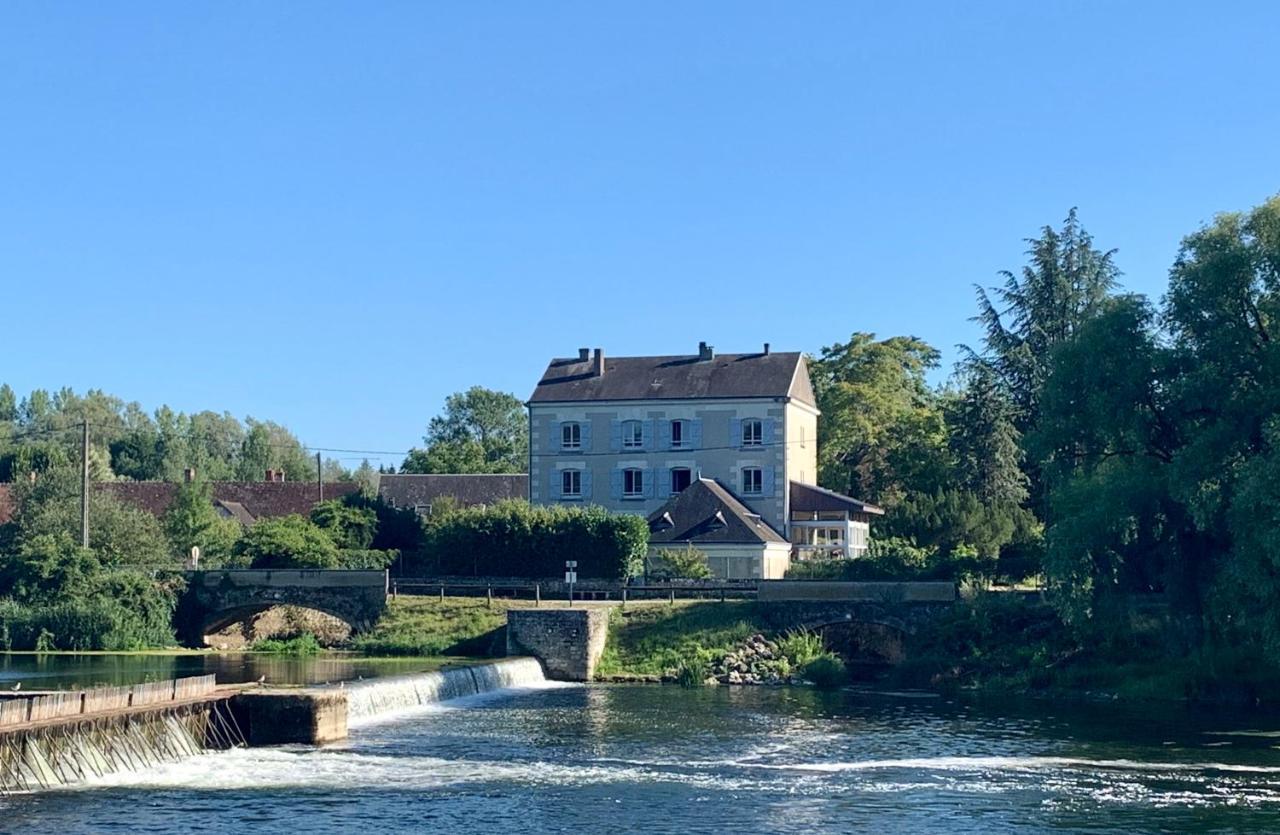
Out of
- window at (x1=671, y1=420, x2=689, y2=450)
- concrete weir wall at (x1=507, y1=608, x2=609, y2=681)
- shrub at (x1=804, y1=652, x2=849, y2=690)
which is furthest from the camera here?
window at (x1=671, y1=420, x2=689, y2=450)

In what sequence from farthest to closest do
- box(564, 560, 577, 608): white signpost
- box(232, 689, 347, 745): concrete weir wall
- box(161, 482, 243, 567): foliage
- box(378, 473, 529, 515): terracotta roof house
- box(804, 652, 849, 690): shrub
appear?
box(378, 473, 529, 515): terracotta roof house < box(161, 482, 243, 567): foliage < box(564, 560, 577, 608): white signpost < box(804, 652, 849, 690): shrub < box(232, 689, 347, 745): concrete weir wall

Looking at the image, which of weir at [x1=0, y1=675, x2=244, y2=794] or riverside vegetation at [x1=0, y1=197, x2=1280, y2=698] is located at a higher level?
riverside vegetation at [x1=0, y1=197, x2=1280, y2=698]

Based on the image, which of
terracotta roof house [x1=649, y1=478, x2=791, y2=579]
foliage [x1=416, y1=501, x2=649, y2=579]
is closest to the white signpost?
foliage [x1=416, y1=501, x2=649, y2=579]

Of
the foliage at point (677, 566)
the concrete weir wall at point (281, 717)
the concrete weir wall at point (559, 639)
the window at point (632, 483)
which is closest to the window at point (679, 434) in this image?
the window at point (632, 483)

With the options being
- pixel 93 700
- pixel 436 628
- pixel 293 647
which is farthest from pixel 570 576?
pixel 93 700

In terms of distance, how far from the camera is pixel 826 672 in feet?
163

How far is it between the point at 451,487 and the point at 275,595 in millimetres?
39840

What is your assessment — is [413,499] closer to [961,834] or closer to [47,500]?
[47,500]

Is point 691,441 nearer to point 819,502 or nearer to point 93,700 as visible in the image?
point 819,502

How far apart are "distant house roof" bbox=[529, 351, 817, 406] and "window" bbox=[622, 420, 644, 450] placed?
1.13m

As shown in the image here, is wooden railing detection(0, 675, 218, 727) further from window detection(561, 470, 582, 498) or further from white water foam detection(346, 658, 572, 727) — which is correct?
window detection(561, 470, 582, 498)

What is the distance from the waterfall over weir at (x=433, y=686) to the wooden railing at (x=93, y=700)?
4.61m

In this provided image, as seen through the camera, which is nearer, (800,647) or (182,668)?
(182,668)

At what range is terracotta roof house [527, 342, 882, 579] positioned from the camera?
7031 centimetres
